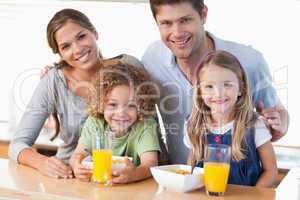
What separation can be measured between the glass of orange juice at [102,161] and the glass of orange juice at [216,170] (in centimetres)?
32

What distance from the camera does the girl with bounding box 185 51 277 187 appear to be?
1.82 meters

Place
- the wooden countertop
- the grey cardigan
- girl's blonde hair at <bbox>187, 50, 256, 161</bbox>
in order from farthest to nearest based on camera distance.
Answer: the grey cardigan → girl's blonde hair at <bbox>187, 50, 256, 161</bbox> → the wooden countertop

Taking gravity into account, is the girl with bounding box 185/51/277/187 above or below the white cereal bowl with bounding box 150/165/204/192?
above

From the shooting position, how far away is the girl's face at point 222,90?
187 centimetres

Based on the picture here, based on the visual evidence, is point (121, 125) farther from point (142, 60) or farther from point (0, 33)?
point (0, 33)

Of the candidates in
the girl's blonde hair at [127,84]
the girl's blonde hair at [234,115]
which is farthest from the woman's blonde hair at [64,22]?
the girl's blonde hair at [234,115]

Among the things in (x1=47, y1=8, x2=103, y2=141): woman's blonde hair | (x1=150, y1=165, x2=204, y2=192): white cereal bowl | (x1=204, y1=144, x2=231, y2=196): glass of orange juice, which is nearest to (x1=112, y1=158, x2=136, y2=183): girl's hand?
(x1=150, y1=165, x2=204, y2=192): white cereal bowl

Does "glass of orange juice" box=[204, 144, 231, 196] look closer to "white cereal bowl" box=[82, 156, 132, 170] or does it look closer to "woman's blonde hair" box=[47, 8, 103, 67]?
"white cereal bowl" box=[82, 156, 132, 170]

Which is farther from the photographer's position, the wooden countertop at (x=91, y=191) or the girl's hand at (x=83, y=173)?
the girl's hand at (x=83, y=173)

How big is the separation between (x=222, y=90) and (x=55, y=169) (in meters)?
0.67

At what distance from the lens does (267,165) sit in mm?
1830

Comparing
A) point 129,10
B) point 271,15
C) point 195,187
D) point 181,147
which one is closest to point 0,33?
point 129,10

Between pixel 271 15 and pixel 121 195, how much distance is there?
106 cm

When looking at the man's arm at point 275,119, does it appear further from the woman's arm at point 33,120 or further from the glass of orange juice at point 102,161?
the woman's arm at point 33,120
